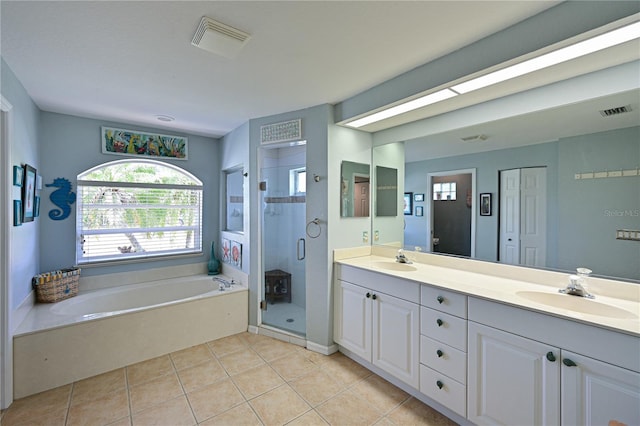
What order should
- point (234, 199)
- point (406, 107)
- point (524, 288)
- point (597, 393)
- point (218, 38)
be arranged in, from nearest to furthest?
point (597, 393) < point (218, 38) < point (524, 288) < point (406, 107) < point (234, 199)

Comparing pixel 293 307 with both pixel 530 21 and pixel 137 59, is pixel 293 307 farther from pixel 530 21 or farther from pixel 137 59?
pixel 530 21

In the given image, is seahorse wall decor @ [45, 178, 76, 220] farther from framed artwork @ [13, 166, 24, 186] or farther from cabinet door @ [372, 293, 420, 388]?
cabinet door @ [372, 293, 420, 388]

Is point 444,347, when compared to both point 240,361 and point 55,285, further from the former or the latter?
point 55,285

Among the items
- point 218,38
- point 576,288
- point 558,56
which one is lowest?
point 576,288

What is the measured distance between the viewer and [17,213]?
213cm

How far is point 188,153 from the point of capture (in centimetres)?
386

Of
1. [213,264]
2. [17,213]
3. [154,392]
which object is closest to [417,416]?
[154,392]

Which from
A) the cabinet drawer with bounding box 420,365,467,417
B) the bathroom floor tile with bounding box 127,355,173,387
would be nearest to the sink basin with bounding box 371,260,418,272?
the cabinet drawer with bounding box 420,365,467,417

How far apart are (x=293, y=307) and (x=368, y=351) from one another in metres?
1.12

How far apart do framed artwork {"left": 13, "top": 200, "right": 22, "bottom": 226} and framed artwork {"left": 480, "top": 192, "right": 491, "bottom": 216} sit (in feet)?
12.1

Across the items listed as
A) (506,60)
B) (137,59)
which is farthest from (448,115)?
(137,59)

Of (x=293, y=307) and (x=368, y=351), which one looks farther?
(x=293, y=307)

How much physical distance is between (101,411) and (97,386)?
0.40 meters

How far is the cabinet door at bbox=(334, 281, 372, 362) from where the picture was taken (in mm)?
2395
